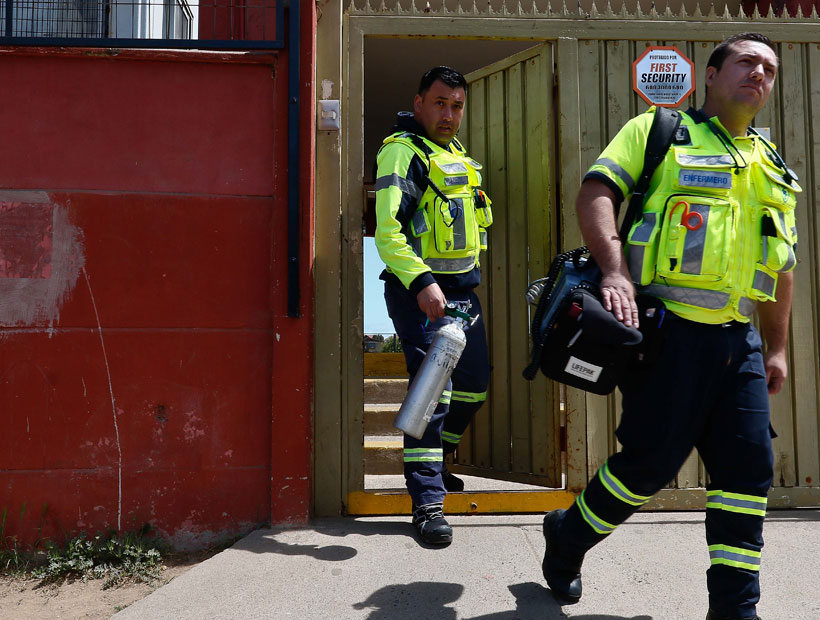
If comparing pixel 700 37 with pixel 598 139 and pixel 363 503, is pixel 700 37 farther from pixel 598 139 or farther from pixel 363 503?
pixel 363 503

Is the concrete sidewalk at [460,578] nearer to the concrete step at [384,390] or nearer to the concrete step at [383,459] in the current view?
the concrete step at [383,459]

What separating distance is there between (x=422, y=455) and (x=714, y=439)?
53.4 inches

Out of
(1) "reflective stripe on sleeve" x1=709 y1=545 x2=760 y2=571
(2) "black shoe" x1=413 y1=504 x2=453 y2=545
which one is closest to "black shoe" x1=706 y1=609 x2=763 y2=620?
(1) "reflective stripe on sleeve" x1=709 y1=545 x2=760 y2=571

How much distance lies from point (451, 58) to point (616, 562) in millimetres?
6409

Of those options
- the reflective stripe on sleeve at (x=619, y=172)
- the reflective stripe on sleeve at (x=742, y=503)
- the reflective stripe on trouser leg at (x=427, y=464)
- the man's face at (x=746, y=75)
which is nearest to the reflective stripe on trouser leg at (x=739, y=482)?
the reflective stripe on sleeve at (x=742, y=503)

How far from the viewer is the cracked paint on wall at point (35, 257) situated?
11.5ft

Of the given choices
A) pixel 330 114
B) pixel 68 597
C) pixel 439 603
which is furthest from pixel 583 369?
pixel 68 597

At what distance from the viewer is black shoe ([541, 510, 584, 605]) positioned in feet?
8.07

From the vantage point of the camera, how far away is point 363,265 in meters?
3.79

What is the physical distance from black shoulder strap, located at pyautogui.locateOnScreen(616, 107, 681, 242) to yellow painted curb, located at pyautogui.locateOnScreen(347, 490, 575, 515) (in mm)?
1839

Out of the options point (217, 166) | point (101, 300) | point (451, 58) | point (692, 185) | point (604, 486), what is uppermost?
point (451, 58)

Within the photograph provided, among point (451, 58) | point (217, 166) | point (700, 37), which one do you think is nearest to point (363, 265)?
point (217, 166)

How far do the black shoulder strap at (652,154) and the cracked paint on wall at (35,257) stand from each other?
2.70 m

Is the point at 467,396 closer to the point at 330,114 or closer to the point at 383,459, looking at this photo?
the point at 383,459
